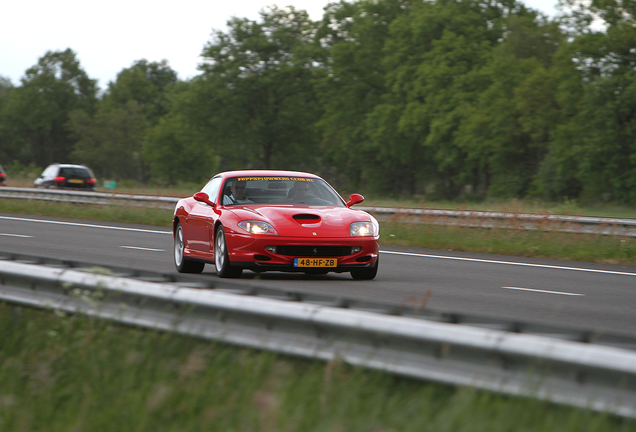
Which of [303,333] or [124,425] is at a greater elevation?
[303,333]

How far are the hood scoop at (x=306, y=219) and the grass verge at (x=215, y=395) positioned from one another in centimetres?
549

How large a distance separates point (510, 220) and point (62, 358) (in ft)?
47.9

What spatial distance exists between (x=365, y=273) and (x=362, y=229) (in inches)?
27.7

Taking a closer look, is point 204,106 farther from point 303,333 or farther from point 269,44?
point 303,333

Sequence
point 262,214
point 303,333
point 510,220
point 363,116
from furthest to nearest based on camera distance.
→ point 363,116
point 510,220
point 262,214
point 303,333

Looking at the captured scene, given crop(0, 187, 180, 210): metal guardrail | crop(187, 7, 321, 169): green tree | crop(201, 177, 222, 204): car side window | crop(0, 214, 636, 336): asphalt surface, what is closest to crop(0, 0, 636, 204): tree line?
crop(187, 7, 321, 169): green tree

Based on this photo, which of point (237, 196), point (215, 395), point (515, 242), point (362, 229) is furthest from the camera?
point (515, 242)

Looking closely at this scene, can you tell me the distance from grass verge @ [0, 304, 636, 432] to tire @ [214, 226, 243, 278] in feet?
17.8

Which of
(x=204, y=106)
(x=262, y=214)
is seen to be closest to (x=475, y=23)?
(x=204, y=106)

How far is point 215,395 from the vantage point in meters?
4.41

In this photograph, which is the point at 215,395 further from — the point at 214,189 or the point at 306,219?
the point at 214,189

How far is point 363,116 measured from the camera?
69.9m

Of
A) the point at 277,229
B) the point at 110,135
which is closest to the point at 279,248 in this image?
the point at 277,229

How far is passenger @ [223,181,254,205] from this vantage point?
38.2 feet
